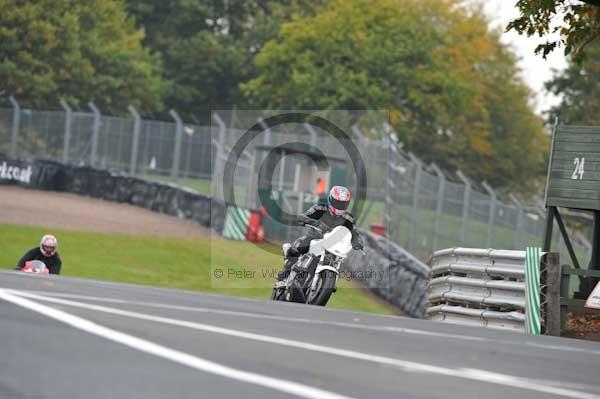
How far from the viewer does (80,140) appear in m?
43.4

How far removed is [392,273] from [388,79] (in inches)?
1510

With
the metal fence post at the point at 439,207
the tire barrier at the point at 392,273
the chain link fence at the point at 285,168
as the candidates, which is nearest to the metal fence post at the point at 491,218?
the chain link fence at the point at 285,168

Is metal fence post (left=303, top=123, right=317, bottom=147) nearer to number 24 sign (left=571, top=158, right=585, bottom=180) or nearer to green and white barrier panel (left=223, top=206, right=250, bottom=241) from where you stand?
green and white barrier panel (left=223, top=206, right=250, bottom=241)

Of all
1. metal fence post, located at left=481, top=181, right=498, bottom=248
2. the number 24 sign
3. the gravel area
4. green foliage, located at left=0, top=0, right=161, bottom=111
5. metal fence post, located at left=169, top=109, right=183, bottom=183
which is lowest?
the gravel area

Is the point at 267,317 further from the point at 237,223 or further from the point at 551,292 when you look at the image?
the point at 237,223

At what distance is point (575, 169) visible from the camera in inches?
668

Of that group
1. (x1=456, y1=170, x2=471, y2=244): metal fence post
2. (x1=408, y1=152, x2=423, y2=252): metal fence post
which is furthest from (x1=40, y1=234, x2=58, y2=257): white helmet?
(x1=408, y1=152, x2=423, y2=252): metal fence post

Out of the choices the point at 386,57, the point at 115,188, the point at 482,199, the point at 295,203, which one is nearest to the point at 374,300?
the point at 482,199

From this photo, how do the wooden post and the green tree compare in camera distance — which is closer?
the wooden post

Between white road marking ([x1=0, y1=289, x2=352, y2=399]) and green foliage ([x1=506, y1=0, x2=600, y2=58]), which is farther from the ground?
green foliage ([x1=506, y1=0, x2=600, y2=58])

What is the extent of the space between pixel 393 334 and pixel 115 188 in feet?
115

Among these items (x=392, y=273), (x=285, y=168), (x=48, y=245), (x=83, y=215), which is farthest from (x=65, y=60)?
(x=48, y=245)

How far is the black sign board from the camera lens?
658 inches

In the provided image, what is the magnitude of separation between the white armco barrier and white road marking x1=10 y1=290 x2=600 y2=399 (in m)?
8.84
